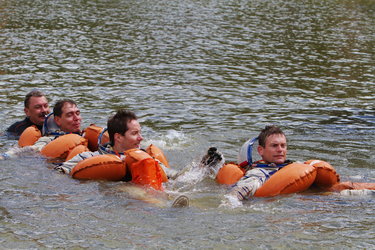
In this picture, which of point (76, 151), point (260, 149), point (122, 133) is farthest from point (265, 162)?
point (76, 151)

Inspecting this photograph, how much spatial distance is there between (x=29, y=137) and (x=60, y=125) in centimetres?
64

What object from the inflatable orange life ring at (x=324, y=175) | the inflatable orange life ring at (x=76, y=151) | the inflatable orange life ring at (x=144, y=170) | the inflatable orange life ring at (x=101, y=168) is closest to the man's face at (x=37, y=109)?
the inflatable orange life ring at (x=76, y=151)

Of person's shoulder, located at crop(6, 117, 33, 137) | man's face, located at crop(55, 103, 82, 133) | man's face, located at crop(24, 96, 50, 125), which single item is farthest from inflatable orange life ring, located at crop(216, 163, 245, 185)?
person's shoulder, located at crop(6, 117, 33, 137)

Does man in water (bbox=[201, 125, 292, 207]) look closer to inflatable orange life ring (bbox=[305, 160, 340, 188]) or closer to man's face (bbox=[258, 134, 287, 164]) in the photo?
man's face (bbox=[258, 134, 287, 164])

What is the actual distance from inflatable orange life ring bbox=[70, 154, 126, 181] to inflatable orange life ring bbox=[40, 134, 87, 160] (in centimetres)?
125

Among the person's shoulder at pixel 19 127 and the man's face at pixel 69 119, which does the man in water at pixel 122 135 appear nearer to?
the man's face at pixel 69 119

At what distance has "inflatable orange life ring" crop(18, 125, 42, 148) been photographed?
1109cm

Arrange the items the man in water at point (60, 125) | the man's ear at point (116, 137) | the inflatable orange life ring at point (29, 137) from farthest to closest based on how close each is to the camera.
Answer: the inflatable orange life ring at point (29, 137) → the man in water at point (60, 125) → the man's ear at point (116, 137)

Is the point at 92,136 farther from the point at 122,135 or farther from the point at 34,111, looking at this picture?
the point at 122,135

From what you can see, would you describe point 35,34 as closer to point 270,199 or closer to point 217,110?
point 217,110

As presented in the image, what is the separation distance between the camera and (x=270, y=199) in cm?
841

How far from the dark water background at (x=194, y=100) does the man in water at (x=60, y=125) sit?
0.31m

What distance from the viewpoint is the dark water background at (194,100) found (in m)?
7.35

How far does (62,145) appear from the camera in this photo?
412 inches
